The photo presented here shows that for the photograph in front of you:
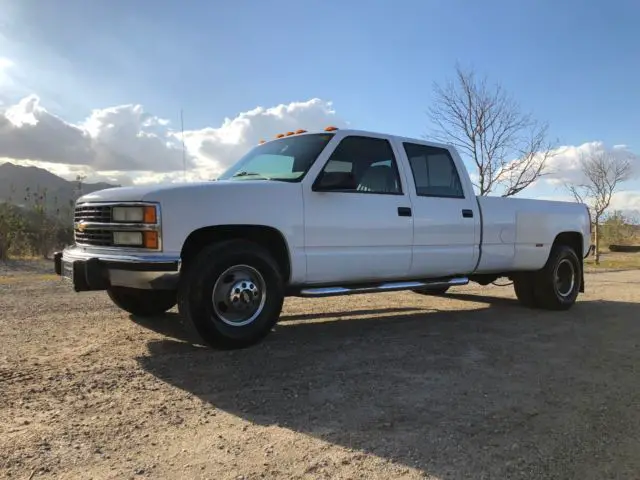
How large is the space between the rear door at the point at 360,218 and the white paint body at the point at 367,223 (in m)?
0.01

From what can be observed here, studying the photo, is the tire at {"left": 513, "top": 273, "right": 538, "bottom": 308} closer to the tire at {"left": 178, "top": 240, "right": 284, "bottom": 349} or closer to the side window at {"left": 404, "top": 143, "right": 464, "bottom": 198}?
the side window at {"left": 404, "top": 143, "right": 464, "bottom": 198}

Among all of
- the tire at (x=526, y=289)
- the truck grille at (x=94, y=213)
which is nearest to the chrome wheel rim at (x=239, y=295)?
the truck grille at (x=94, y=213)

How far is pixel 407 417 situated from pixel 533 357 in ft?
6.63

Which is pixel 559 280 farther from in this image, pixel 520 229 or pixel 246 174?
pixel 246 174

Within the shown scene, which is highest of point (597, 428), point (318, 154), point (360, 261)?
point (318, 154)

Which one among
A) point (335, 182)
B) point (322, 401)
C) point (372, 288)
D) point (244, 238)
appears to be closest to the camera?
point (322, 401)

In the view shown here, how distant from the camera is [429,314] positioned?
707 cm

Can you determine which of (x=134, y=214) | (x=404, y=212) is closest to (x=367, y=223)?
(x=404, y=212)

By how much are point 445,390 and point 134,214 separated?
2.73 m

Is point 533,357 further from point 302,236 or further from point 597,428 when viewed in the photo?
point 302,236

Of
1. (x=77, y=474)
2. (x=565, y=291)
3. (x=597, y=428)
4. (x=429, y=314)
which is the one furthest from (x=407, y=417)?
(x=565, y=291)

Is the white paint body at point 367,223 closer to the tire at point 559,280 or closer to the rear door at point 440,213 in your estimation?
the rear door at point 440,213

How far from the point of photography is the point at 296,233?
504 centimetres

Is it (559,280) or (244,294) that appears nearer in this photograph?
(244,294)
